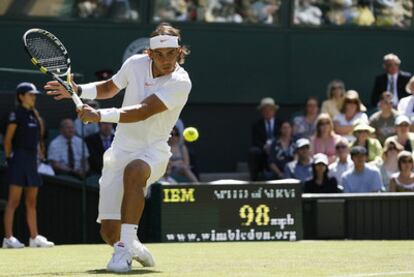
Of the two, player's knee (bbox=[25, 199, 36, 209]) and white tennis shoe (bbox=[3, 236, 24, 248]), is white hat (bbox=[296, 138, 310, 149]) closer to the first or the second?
player's knee (bbox=[25, 199, 36, 209])

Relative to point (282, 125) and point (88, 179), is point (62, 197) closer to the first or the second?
point (88, 179)

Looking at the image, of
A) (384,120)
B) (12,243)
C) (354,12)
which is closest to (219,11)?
(354,12)

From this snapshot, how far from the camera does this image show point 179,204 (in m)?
13.6

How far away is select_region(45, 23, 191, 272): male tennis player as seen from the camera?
27.7ft

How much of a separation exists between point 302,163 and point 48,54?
21.8ft

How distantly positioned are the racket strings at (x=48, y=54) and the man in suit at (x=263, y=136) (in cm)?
724

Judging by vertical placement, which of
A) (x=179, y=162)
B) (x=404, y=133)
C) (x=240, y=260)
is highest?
(x=404, y=133)

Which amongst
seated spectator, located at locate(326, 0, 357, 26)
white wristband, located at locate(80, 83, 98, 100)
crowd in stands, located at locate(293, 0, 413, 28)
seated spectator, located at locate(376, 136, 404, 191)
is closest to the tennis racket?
white wristband, located at locate(80, 83, 98, 100)

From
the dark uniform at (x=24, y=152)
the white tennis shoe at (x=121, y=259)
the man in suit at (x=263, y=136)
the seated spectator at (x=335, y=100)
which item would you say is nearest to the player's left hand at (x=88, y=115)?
the white tennis shoe at (x=121, y=259)

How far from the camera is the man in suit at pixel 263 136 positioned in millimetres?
16125

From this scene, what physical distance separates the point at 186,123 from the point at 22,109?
4178 millimetres

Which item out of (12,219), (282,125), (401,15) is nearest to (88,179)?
(12,219)

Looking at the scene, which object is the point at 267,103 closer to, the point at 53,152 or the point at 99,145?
the point at 99,145

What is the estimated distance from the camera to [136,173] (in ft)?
27.8
